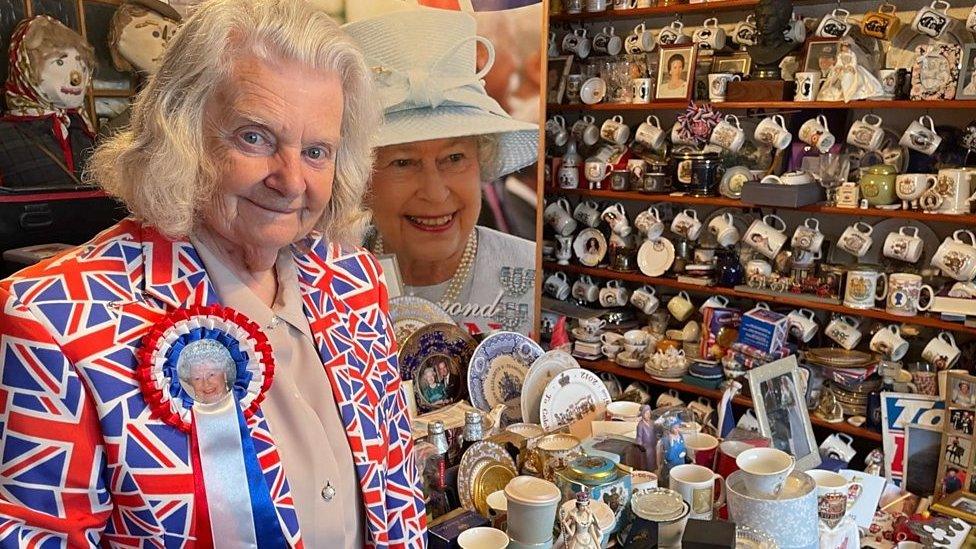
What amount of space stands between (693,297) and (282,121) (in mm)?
3032

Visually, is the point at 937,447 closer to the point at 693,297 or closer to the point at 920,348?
the point at 920,348

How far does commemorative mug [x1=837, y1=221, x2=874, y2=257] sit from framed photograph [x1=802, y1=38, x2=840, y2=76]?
24.6 inches

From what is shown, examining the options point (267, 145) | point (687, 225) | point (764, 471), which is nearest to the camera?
point (267, 145)

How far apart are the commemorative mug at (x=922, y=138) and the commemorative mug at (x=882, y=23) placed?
35cm

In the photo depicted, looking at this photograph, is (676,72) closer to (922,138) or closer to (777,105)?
(777,105)

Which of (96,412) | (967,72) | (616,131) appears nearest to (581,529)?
(96,412)

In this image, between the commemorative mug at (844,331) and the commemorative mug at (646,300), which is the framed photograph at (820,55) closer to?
the commemorative mug at (844,331)

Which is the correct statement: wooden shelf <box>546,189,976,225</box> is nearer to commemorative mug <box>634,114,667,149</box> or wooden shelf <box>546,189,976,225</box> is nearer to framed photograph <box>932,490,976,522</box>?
commemorative mug <box>634,114,667,149</box>

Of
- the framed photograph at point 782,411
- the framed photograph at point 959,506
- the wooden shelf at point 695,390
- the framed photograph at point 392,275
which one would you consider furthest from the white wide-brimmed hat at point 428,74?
the framed photograph at point 959,506

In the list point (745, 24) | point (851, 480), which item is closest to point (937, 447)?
point (851, 480)

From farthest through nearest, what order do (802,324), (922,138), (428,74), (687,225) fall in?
(687,225) < (802,324) < (922,138) < (428,74)

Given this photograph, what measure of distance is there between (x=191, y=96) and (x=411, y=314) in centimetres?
132

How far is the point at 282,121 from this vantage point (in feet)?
3.07

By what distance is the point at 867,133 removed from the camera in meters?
2.97
